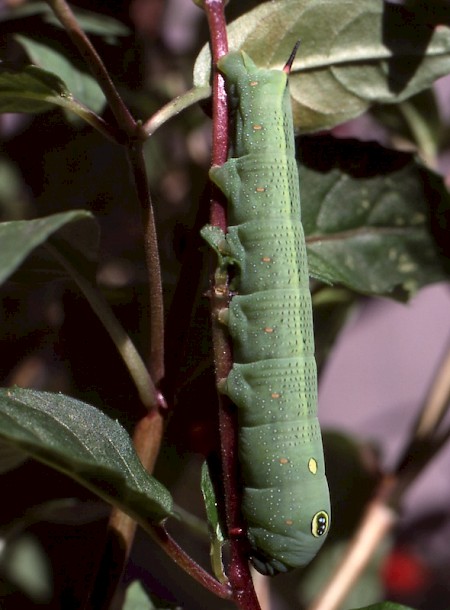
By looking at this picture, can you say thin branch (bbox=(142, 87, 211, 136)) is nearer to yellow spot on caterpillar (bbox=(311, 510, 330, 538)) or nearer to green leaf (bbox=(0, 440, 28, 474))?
green leaf (bbox=(0, 440, 28, 474))

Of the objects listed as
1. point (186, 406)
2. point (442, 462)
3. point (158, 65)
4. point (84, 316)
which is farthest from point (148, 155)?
point (442, 462)

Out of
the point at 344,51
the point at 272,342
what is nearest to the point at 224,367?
the point at 272,342

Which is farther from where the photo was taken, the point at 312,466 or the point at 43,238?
the point at 312,466

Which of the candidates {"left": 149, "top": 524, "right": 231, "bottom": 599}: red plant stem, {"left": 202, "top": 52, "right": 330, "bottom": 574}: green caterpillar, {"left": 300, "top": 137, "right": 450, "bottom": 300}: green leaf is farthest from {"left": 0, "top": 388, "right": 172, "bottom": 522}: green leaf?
{"left": 300, "top": 137, "right": 450, "bottom": 300}: green leaf

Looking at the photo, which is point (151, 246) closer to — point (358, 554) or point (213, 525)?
point (213, 525)

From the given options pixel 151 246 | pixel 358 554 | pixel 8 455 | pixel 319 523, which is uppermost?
pixel 151 246

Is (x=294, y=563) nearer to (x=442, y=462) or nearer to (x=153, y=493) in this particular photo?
(x=153, y=493)

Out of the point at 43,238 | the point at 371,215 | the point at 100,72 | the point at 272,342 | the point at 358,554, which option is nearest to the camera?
the point at 43,238
